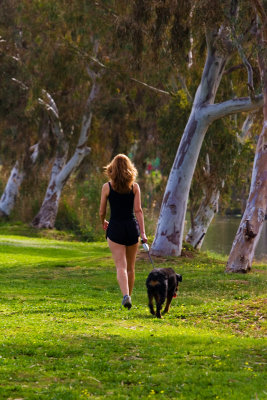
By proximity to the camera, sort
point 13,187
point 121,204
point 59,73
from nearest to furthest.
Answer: point 121,204 < point 59,73 < point 13,187

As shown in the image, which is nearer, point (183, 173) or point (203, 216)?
point (183, 173)

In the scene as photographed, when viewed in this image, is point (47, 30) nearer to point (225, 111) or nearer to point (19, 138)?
point (19, 138)

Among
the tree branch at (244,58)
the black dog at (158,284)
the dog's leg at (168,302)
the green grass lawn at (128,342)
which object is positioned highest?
the tree branch at (244,58)

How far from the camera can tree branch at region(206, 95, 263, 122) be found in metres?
19.0

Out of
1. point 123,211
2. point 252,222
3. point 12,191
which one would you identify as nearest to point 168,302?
point 123,211

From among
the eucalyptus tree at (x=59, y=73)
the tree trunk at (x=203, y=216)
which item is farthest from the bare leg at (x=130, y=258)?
the tree trunk at (x=203, y=216)

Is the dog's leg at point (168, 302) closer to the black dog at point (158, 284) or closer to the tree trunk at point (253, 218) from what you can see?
the black dog at point (158, 284)

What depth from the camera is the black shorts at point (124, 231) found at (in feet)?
30.3

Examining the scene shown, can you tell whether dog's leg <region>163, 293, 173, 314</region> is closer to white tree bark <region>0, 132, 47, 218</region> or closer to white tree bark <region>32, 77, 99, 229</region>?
white tree bark <region>32, 77, 99, 229</region>

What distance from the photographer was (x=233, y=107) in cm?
1950

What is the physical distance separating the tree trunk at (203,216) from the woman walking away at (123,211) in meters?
17.0

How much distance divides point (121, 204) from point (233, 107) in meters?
11.0

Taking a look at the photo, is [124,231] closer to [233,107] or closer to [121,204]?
[121,204]

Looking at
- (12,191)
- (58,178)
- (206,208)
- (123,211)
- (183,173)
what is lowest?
(123,211)
